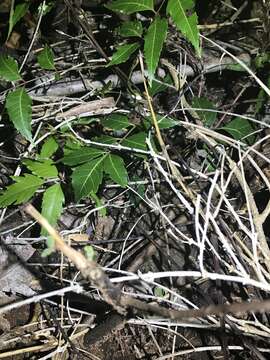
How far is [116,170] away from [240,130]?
55 centimetres

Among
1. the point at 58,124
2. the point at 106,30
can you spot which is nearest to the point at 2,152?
the point at 58,124

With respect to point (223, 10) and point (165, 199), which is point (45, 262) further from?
point (223, 10)

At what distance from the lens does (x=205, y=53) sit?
1.80 metres

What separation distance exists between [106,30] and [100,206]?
0.87 metres

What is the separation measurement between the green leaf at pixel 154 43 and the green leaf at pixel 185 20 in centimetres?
5

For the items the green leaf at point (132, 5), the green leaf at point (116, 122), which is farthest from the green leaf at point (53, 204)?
the green leaf at point (132, 5)

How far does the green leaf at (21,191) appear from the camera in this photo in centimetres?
149

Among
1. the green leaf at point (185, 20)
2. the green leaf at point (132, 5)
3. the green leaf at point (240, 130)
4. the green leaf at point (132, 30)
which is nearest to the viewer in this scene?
the green leaf at point (185, 20)

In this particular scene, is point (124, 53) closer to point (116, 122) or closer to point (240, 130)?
point (116, 122)

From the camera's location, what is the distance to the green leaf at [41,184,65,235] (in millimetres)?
1483

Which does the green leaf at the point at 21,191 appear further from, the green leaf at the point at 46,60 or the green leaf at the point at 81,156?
the green leaf at the point at 46,60

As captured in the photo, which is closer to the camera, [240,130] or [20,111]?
[20,111]

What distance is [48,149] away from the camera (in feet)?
5.32

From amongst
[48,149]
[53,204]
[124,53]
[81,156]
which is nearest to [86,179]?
[81,156]
